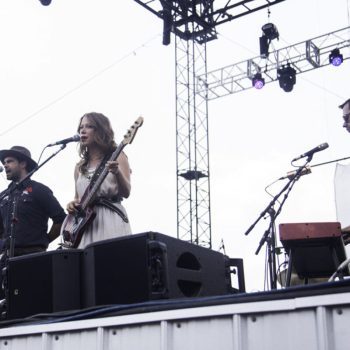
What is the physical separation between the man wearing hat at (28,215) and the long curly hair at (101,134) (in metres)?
0.85

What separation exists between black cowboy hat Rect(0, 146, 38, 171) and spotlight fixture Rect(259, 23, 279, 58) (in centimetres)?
665

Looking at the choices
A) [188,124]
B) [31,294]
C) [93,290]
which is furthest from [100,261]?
[188,124]

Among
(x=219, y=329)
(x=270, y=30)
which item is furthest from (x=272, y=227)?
(x=270, y=30)

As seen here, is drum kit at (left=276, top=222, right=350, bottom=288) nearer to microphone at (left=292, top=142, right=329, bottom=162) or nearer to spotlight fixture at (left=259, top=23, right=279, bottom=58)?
microphone at (left=292, top=142, right=329, bottom=162)

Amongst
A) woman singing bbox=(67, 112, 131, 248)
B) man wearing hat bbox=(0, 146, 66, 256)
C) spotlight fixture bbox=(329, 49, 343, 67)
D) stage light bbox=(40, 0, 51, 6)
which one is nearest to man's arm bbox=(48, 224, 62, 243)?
man wearing hat bbox=(0, 146, 66, 256)

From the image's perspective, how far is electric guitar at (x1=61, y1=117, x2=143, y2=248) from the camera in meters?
3.97

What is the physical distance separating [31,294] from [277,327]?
59.8 inches

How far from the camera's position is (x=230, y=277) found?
3645mm

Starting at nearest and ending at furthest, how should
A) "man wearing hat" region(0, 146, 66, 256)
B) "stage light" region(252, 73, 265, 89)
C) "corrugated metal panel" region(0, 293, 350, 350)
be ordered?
1. "corrugated metal panel" region(0, 293, 350, 350)
2. "man wearing hat" region(0, 146, 66, 256)
3. "stage light" region(252, 73, 265, 89)

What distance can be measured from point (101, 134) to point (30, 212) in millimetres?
1113

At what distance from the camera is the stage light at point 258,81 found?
1280 cm

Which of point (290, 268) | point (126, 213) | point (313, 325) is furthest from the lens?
point (290, 268)

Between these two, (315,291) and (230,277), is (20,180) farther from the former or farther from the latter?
(315,291)

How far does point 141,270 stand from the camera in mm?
2945
